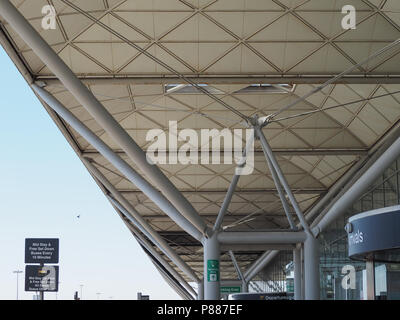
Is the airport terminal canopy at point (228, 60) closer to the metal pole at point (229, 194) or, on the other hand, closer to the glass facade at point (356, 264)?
the metal pole at point (229, 194)

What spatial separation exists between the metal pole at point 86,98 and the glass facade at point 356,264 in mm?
10128

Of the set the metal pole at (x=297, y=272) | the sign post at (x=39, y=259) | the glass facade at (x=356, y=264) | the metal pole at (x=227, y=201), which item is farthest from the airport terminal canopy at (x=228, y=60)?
the sign post at (x=39, y=259)

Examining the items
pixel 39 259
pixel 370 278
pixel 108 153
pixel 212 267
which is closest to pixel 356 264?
pixel 370 278

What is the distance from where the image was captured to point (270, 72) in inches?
A: 1238

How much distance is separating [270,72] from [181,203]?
22.7 ft

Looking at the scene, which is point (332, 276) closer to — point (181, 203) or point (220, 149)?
point (220, 149)

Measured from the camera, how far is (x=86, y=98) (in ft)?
79.8

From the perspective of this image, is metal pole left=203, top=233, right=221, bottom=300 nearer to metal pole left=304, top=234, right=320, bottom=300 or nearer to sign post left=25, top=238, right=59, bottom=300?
metal pole left=304, top=234, right=320, bottom=300

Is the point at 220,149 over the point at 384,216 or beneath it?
over

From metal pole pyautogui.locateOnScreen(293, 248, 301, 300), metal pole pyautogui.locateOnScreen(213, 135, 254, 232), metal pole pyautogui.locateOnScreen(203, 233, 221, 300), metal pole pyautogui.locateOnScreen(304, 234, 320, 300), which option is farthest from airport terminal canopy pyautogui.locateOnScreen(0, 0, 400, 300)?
metal pole pyautogui.locateOnScreen(293, 248, 301, 300)

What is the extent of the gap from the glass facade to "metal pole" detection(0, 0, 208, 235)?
33.2 feet

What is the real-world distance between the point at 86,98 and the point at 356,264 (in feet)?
82.3
